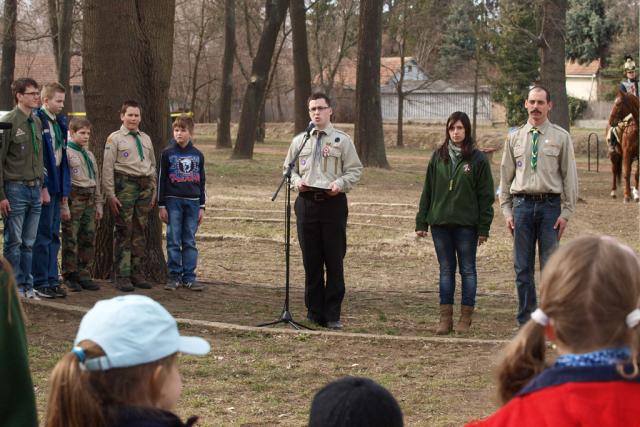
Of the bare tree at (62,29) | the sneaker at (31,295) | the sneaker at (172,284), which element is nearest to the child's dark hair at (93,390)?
the sneaker at (31,295)

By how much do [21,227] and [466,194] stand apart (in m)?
3.82

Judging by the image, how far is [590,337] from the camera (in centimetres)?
259

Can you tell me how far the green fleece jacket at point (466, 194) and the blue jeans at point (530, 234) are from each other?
0.25m

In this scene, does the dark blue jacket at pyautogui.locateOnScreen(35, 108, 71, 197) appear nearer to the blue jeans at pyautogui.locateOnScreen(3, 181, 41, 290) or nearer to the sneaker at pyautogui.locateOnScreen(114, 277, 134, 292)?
the blue jeans at pyautogui.locateOnScreen(3, 181, 41, 290)

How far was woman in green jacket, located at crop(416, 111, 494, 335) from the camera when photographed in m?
8.57

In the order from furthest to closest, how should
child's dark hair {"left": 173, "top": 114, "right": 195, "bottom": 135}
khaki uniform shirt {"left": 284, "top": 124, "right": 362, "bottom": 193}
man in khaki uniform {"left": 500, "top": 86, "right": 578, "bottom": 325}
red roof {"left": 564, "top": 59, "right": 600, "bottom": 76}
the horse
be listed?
red roof {"left": 564, "top": 59, "right": 600, "bottom": 76} → the horse → child's dark hair {"left": 173, "top": 114, "right": 195, "bottom": 135} → khaki uniform shirt {"left": 284, "top": 124, "right": 362, "bottom": 193} → man in khaki uniform {"left": 500, "top": 86, "right": 578, "bottom": 325}

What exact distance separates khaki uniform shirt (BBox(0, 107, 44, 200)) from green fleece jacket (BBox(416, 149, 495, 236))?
137 inches

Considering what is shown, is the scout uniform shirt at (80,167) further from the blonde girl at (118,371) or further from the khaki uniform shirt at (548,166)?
the blonde girl at (118,371)

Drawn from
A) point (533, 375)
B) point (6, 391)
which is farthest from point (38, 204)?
point (533, 375)

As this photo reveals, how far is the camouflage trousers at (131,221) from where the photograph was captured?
10055mm

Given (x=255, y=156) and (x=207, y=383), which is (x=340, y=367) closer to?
(x=207, y=383)

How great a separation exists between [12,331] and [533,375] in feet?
5.34

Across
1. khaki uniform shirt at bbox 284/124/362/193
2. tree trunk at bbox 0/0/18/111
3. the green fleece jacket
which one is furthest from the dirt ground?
tree trunk at bbox 0/0/18/111

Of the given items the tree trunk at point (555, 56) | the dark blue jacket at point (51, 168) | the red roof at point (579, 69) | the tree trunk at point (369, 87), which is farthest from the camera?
the red roof at point (579, 69)
